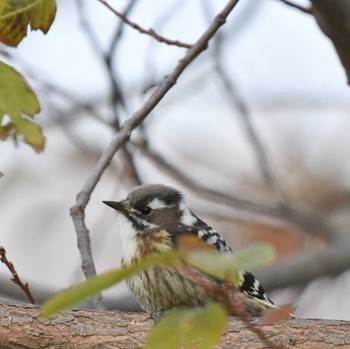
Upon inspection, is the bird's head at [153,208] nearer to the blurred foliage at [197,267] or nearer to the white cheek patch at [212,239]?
the white cheek patch at [212,239]

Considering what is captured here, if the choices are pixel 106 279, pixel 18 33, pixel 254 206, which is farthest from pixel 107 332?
pixel 254 206

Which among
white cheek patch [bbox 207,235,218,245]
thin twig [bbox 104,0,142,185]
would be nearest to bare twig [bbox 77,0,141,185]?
thin twig [bbox 104,0,142,185]

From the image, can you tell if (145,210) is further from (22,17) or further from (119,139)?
(22,17)

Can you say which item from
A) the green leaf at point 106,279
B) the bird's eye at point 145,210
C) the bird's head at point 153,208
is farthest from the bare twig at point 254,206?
the green leaf at point 106,279

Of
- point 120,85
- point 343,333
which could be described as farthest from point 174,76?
point 120,85

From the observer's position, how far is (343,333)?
385 cm

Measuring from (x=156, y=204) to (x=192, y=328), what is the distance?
342 cm

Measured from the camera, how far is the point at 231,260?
214cm

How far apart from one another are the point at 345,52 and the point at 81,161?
7.03 meters

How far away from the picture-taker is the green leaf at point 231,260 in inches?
82.7

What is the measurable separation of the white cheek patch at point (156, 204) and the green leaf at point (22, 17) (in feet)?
7.70

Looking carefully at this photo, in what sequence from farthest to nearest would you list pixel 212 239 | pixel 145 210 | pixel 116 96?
1. pixel 116 96
2. pixel 145 210
3. pixel 212 239

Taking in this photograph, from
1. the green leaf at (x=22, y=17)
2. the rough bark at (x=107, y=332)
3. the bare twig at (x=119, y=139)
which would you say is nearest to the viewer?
the green leaf at (x=22, y=17)

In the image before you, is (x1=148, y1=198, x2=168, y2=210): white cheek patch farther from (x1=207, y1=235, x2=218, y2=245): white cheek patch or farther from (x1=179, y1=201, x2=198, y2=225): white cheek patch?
(x1=207, y1=235, x2=218, y2=245): white cheek patch
